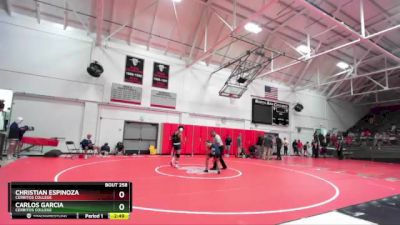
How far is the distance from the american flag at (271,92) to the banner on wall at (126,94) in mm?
11611

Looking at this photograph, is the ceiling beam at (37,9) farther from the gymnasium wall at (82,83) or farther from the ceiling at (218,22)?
the gymnasium wall at (82,83)

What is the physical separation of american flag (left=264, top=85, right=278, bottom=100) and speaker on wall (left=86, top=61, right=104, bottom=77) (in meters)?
14.0

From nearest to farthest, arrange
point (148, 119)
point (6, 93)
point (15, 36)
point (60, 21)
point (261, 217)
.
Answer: point (261, 217) → point (6, 93) → point (15, 36) → point (60, 21) → point (148, 119)

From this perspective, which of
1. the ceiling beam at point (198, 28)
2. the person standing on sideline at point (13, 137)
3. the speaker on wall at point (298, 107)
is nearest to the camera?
the person standing on sideline at point (13, 137)

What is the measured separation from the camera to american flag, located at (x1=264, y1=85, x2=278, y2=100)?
1970cm

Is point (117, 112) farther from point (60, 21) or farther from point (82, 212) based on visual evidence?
point (82, 212)

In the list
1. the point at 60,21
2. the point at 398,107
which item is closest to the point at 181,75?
the point at 60,21

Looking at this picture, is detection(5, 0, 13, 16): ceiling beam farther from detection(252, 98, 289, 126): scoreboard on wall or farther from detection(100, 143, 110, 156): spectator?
detection(252, 98, 289, 126): scoreboard on wall

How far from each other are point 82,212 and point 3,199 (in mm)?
2299

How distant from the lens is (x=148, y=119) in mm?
14414

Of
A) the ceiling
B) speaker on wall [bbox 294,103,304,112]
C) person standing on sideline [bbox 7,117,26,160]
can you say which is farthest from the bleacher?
person standing on sideline [bbox 7,117,26,160]

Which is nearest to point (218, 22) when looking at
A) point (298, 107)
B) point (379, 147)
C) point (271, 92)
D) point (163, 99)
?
point (163, 99)

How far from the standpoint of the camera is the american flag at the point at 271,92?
64.6 feet

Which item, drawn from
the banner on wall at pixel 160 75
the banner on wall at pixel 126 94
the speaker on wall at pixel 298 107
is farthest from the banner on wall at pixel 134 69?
the speaker on wall at pixel 298 107
